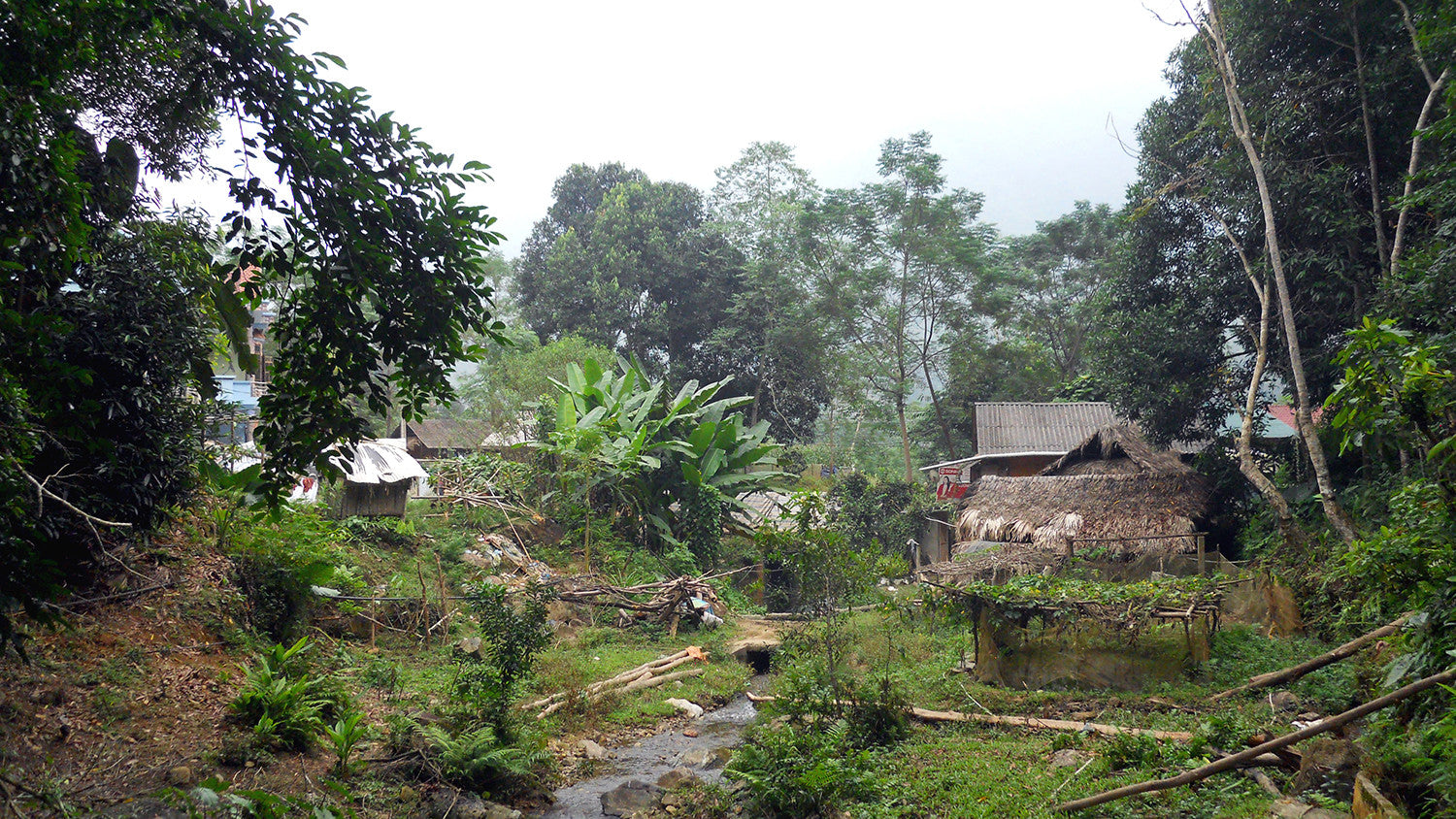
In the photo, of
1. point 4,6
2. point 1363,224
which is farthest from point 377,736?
point 1363,224

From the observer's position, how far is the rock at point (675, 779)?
7.30 m

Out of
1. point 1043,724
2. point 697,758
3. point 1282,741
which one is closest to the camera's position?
point 1282,741

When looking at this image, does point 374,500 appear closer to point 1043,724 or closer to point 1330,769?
point 1043,724

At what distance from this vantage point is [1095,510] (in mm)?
13820

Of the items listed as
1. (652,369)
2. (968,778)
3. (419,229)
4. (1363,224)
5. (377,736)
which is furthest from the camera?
(652,369)

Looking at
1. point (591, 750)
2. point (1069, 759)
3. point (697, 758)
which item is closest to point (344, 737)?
point (591, 750)

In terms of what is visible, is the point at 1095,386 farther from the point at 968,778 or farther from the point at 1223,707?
the point at 968,778

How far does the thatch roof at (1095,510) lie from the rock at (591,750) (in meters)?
8.26

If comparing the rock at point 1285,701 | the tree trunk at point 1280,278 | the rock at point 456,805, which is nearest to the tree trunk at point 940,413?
the tree trunk at point 1280,278

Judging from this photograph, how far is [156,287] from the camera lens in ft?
22.1

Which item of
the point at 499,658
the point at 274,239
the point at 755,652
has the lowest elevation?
the point at 755,652

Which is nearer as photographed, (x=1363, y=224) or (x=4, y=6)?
(x=4, y=6)

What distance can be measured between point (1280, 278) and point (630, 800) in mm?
10476

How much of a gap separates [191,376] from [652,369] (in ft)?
80.7
